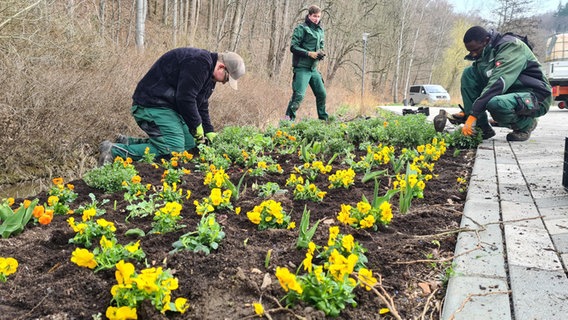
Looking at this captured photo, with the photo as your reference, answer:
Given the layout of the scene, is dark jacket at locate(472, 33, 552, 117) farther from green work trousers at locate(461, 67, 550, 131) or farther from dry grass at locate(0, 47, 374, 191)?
dry grass at locate(0, 47, 374, 191)

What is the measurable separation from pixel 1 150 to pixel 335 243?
366 cm

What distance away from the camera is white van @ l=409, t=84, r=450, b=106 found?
31.8m

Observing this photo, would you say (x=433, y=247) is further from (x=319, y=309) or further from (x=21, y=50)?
(x=21, y=50)

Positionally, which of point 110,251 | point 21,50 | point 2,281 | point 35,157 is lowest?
point 35,157

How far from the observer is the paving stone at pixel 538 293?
63.2 inches

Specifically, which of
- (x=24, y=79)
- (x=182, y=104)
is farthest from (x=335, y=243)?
(x=24, y=79)

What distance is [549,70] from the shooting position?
14.5 meters

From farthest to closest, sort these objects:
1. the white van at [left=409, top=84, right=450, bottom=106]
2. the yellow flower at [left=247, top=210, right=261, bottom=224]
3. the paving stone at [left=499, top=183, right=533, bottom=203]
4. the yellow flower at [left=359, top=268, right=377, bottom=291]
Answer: the white van at [left=409, top=84, right=450, bottom=106] < the paving stone at [left=499, top=183, right=533, bottom=203] < the yellow flower at [left=247, top=210, right=261, bottom=224] < the yellow flower at [left=359, top=268, right=377, bottom=291]

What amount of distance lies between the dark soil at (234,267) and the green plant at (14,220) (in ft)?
0.16

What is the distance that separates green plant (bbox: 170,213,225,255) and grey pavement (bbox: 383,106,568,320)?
42.5 inches

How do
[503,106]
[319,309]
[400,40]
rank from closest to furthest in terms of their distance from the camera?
[319,309]
[503,106]
[400,40]

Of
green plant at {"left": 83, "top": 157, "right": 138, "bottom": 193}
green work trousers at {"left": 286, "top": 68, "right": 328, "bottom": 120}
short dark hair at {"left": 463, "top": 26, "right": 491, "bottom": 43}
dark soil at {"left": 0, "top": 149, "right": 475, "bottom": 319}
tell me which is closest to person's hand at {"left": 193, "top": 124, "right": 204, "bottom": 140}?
green plant at {"left": 83, "top": 157, "right": 138, "bottom": 193}

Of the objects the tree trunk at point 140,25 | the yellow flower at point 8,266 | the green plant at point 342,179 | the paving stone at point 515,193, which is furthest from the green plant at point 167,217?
the tree trunk at point 140,25

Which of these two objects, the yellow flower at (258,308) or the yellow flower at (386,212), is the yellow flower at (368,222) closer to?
the yellow flower at (386,212)
